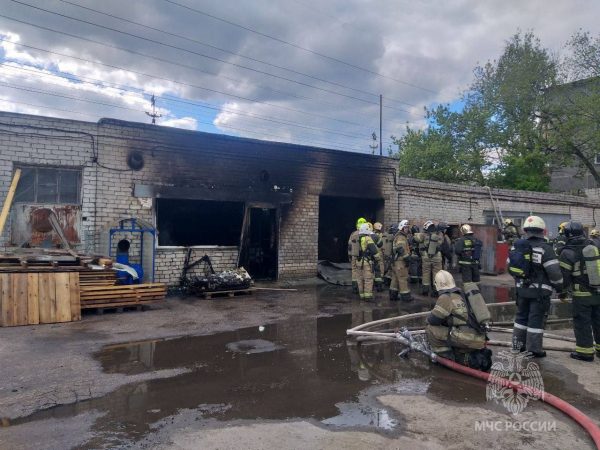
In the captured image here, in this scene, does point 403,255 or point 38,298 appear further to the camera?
point 403,255

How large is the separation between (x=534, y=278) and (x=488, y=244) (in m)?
10.7

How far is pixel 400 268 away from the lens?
10.5 m

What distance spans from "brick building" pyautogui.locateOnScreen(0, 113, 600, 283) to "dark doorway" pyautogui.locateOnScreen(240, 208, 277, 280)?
31 millimetres

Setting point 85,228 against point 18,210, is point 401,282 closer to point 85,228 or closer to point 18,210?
point 85,228

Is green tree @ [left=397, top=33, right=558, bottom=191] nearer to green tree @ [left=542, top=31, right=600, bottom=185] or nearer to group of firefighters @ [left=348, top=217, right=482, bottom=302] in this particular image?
green tree @ [left=542, top=31, right=600, bottom=185]

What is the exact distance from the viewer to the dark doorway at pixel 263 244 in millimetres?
13047

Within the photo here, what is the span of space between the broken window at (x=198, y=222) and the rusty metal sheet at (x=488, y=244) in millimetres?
8846

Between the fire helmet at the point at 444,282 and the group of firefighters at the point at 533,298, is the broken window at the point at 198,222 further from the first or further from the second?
the fire helmet at the point at 444,282

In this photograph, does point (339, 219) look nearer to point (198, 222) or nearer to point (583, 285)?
point (198, 222)

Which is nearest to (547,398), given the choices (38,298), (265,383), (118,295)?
(265,383)

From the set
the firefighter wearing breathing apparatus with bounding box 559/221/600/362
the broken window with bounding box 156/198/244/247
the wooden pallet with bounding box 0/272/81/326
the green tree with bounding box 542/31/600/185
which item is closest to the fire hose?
the firefighter wearing breathing apparatus with bounding box 559/221/600/362

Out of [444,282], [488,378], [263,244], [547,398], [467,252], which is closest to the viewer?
[547,398]

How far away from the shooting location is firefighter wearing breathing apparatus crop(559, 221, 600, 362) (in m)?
5.80

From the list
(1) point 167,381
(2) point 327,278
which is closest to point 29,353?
(1) point 167,381
